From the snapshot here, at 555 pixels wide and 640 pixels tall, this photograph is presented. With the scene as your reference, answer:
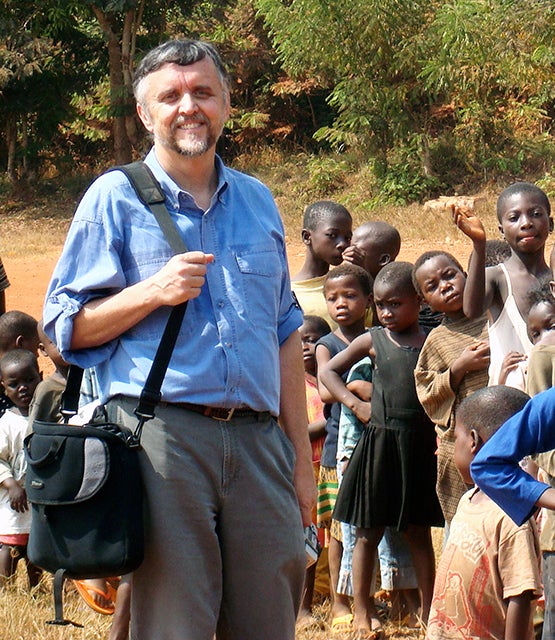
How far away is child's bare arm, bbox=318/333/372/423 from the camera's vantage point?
4.36 metres

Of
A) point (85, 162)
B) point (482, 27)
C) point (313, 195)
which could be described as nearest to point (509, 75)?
point (482, 27)

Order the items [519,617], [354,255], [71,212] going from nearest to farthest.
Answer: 1. [519,617]
2. [354,255]
3. [71,212]

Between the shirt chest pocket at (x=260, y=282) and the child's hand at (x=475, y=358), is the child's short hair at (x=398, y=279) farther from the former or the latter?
the shirt chest pocket at (x=260, y=282)

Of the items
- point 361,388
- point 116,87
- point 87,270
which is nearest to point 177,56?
point 87,270

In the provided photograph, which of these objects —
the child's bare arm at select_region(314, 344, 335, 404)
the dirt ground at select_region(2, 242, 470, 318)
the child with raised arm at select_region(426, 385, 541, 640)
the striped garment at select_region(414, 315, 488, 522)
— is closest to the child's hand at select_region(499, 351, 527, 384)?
the striped garment at select_region(414, 315, 488, 522)

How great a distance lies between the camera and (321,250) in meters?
5.06

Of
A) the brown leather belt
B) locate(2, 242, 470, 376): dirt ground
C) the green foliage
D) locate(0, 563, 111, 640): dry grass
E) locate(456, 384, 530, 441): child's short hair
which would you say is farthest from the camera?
the green foliage

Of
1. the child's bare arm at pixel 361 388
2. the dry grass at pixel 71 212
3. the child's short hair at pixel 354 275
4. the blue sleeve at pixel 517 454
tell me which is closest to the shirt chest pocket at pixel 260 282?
the blue sleeve at pixel 517 454

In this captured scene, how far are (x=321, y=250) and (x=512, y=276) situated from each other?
107cm

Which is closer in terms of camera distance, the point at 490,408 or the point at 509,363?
the point at 490,408

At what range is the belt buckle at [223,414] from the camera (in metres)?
2.53

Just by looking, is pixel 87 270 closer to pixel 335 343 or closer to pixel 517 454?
pixel 517 454

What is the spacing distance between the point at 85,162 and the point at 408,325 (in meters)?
21.0

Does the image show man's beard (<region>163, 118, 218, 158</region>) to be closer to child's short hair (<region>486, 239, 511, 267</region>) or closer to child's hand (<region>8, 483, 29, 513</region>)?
child's hand (<region>8, 483, 29, 513</region>)
